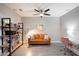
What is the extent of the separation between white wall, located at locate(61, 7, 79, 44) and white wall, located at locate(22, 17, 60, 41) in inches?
6.2

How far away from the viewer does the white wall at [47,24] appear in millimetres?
2812

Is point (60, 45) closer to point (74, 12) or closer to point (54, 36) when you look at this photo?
point (54, 36)

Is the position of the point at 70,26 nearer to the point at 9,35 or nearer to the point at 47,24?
the point at 47,24

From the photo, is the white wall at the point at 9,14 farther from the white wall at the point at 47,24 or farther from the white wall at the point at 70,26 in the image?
the white wall at the point at 70,26

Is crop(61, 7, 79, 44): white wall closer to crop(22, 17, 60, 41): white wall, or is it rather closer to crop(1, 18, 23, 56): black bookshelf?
crop(22, 17, 60, 41): white wall

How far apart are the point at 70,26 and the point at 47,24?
0.61 metres

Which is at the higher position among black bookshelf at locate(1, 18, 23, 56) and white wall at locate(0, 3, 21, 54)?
white wall at locate(0, 3, 21, 54)

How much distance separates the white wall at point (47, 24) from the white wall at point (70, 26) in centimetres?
16

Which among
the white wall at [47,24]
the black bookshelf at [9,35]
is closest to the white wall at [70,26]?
the white wall at [47,24]

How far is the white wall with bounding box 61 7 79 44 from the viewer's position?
267 cm

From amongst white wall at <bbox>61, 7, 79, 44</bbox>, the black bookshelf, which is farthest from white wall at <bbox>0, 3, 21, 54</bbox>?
white wall at <bbox>61, 7, 79, 44</bbox>

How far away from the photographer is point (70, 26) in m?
2.79

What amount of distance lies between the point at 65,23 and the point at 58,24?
182mm

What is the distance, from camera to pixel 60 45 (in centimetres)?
295
